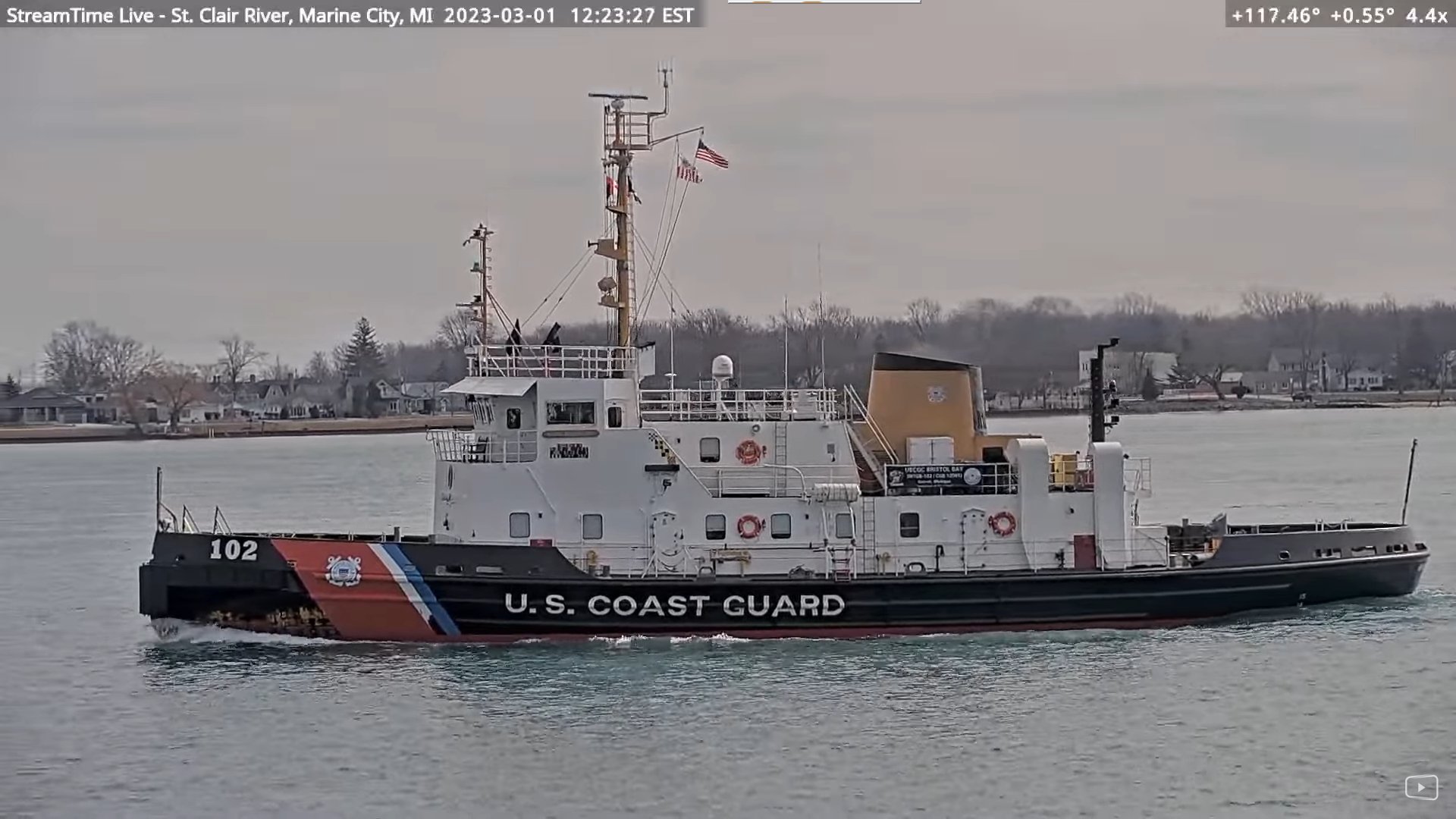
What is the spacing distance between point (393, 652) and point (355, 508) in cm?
2435

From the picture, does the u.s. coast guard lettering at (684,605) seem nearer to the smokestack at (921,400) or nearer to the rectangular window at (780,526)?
the rectangular window at (780,526)

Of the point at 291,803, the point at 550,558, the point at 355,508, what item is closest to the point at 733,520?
the point at 550,558

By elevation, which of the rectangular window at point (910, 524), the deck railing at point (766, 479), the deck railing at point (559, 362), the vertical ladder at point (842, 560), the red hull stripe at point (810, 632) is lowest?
the red hull stripe at point (810, 632)

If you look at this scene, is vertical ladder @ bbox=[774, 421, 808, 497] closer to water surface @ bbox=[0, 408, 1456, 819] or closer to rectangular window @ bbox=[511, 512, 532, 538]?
water surface @ bbox=[0, 408, 1456, 819]

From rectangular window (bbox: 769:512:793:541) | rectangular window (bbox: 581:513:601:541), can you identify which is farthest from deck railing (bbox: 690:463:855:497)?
rectangular window (bbox: 581:513:601:541)

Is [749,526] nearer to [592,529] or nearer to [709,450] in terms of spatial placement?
[709,450]

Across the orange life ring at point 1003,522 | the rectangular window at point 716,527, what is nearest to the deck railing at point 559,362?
the rectangular window at point 716,527

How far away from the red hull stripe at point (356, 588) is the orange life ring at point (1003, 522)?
796cm

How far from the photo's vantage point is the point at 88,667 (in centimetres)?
2369

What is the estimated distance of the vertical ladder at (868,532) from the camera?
77.0 ft

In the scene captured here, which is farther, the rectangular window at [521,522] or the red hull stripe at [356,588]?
the rectangular window at [521,522]

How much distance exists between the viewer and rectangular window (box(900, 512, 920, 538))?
23656 millimetres

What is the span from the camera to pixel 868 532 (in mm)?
23531

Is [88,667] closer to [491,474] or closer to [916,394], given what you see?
[491,474]
